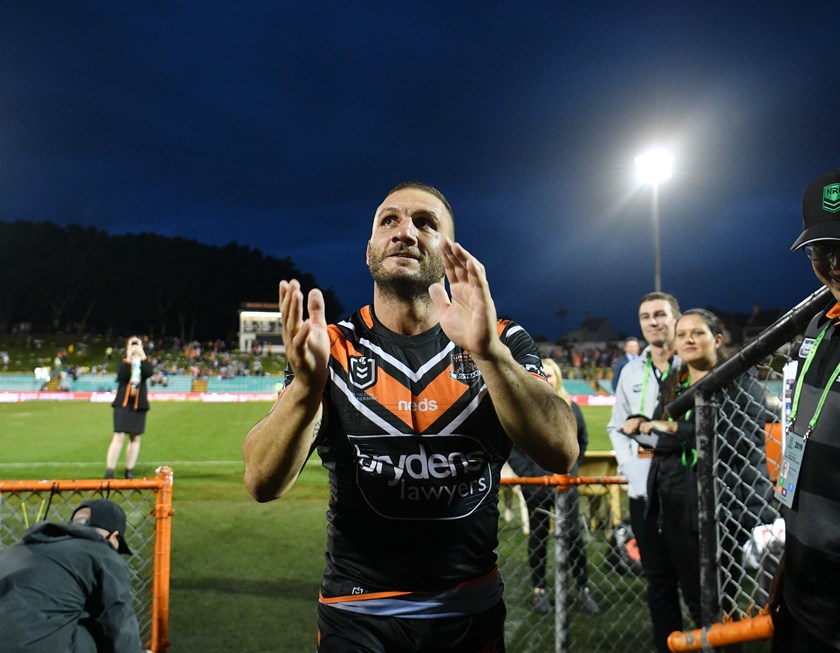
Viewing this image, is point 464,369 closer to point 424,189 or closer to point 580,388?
point 424,189

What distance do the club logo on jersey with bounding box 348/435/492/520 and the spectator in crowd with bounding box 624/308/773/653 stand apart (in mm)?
1569

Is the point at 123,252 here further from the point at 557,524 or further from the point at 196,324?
the point at 557,524

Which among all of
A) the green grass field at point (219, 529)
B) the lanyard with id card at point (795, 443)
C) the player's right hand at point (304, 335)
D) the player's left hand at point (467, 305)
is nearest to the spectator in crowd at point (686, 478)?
the lanyard with id card at point (795, 443)

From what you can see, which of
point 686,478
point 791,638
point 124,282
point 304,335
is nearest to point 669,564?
point 686,478

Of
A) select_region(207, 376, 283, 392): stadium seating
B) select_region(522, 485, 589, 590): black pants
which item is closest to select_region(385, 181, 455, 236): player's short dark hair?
select_region(522, 485, 589, 590): black pants

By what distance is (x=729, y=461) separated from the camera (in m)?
3.22

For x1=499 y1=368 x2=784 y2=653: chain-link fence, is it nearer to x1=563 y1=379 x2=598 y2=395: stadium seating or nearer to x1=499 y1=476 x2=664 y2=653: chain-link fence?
x1=499 y1=476 x2=664 y2=653: chain-link fence

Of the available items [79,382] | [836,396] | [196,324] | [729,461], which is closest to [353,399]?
[836,396]

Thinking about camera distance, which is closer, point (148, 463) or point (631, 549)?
point (631, 549)

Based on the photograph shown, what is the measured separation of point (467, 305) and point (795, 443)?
125cm

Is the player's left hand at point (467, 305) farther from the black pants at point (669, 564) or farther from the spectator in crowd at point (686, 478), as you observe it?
the black pants at point (669, 564)

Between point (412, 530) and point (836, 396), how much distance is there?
4.69 feet

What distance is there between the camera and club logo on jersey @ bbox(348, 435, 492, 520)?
75.1 inches

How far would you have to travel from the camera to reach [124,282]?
230 feet
